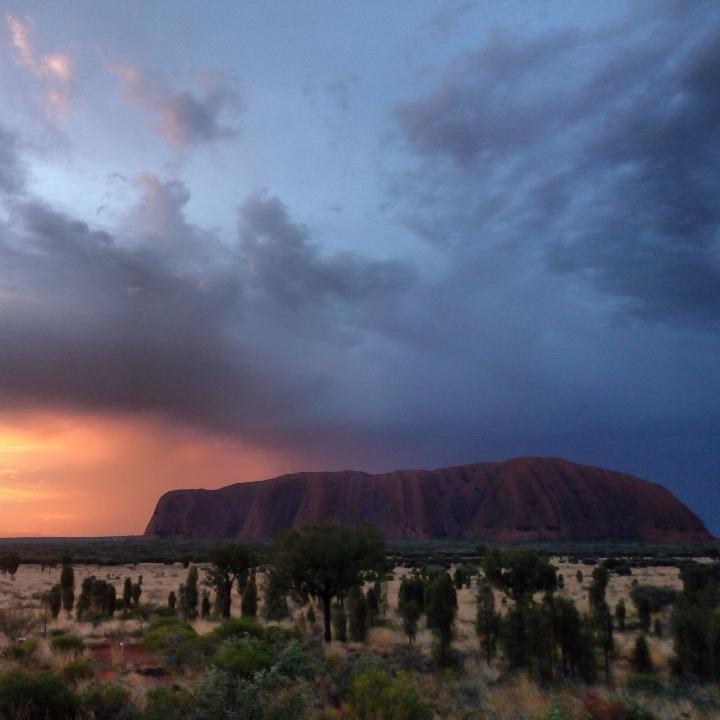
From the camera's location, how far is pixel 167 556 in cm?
8544

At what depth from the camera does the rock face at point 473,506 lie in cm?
14500

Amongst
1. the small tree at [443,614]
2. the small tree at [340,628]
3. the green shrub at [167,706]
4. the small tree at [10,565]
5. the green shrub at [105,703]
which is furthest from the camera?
the small tree at [10,565]

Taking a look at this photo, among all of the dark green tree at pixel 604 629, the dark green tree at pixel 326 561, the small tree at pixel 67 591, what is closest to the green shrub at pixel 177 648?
the dark green tree at pixel 326 561

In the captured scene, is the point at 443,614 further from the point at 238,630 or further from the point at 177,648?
the point at 177,648

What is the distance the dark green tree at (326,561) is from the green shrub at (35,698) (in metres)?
13.6

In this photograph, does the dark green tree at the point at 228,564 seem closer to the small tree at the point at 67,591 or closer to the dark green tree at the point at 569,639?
the small tree at the point at 67,591

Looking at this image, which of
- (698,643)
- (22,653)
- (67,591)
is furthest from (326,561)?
(67,591)

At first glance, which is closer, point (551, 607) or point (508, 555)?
point (551, 607)

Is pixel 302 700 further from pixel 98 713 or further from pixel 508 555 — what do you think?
pixel 508 555

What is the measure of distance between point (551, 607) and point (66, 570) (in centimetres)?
2757

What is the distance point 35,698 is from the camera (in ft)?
34.6

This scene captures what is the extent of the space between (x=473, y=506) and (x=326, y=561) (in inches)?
5655

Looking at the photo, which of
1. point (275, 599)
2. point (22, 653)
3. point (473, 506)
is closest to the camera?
point (22, 653)

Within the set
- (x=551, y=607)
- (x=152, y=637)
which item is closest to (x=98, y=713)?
(x=152, y=637)
